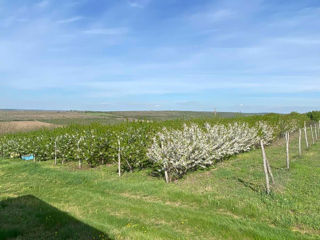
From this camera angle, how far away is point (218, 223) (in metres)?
5.20

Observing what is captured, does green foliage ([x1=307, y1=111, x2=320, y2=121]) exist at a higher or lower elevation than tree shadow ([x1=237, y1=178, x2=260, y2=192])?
higher

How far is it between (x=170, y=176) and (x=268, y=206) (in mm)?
4047

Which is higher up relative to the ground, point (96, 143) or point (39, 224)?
point (96, 143)

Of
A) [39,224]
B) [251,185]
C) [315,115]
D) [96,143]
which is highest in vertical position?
[315,115]

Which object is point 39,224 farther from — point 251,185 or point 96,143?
point 96,143

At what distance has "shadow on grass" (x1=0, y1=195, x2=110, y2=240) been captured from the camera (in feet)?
15.5

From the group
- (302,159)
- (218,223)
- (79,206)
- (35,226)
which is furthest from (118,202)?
(302,159)

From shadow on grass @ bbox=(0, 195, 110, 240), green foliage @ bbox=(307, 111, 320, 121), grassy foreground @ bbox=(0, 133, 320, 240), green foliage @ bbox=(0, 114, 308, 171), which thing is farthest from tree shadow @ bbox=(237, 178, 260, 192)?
green foliage @ bbox=(307, 111, 320, 121)

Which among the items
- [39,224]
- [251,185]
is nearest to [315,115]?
[251,185]

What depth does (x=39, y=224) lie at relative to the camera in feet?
17.6

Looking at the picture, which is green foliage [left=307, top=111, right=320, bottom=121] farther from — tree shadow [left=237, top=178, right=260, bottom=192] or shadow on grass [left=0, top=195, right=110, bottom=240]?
shadow on grass [left=0, top=195, right=110, bottom=240]

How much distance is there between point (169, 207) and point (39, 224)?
3.13 meters

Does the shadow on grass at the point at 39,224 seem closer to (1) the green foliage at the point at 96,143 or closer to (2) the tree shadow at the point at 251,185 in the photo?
(2) the tree shadow at the point at 251,185

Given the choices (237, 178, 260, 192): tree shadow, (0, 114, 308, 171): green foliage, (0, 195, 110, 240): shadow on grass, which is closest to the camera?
(0, 195, 110, 240): shadow on grass
